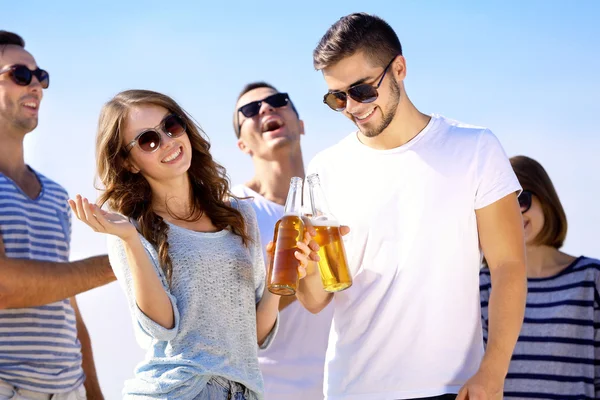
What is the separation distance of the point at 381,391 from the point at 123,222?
132 centimetres

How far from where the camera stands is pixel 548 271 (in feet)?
20.3

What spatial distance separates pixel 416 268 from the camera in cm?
398

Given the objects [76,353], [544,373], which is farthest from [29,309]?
[544,373]

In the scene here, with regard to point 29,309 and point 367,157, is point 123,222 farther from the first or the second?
point 29,309

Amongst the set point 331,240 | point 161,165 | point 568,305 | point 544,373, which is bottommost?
point 544,373

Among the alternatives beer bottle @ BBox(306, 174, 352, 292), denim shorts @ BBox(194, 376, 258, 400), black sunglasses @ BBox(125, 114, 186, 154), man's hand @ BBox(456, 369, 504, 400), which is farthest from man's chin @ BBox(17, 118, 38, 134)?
man's hand @ BBox(456, 369, 504, 400)

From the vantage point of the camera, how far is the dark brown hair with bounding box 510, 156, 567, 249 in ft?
21.0

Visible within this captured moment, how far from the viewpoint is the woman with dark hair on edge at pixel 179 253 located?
3758mm

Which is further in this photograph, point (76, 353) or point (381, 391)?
point (76, 353)

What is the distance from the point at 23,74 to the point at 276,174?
1825 millimetres

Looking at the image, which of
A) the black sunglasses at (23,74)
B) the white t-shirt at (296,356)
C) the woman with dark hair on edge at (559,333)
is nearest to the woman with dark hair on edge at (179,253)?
the white t-shirt at (296,356)

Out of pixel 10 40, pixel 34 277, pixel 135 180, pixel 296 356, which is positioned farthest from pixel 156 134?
pixel 10 40

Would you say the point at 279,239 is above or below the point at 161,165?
below

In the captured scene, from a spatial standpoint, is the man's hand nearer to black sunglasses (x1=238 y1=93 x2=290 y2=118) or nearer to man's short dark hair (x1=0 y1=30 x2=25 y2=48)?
black sunglasses (x1=238 y1=93 x2=290 y2=118)
